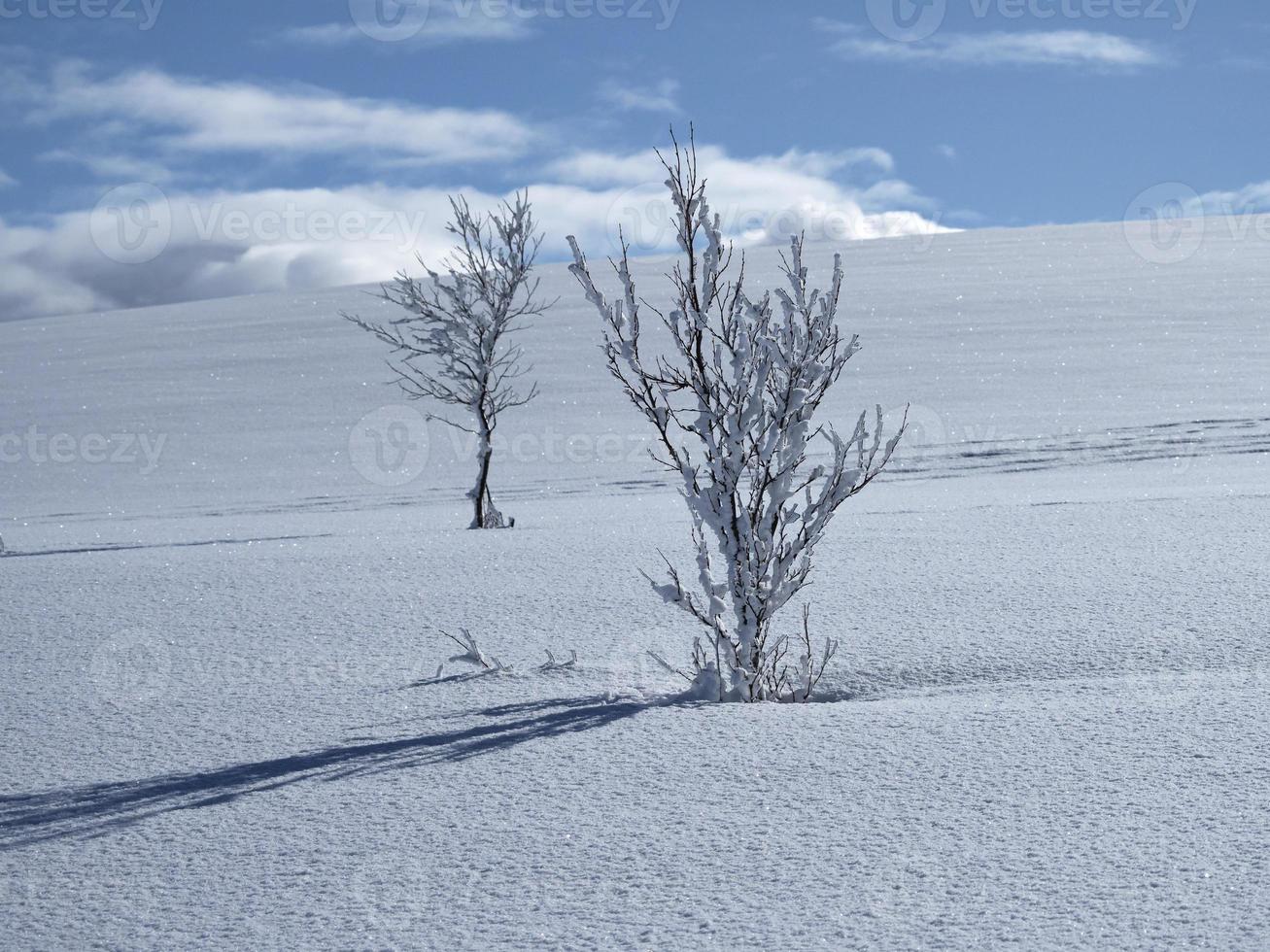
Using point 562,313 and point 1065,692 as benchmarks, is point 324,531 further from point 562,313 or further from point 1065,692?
point 562,313

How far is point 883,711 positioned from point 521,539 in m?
4.69

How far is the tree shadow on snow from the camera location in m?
3.00

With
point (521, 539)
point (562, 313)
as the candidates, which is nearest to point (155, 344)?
point (562, 313)

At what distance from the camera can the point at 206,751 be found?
3527mm
